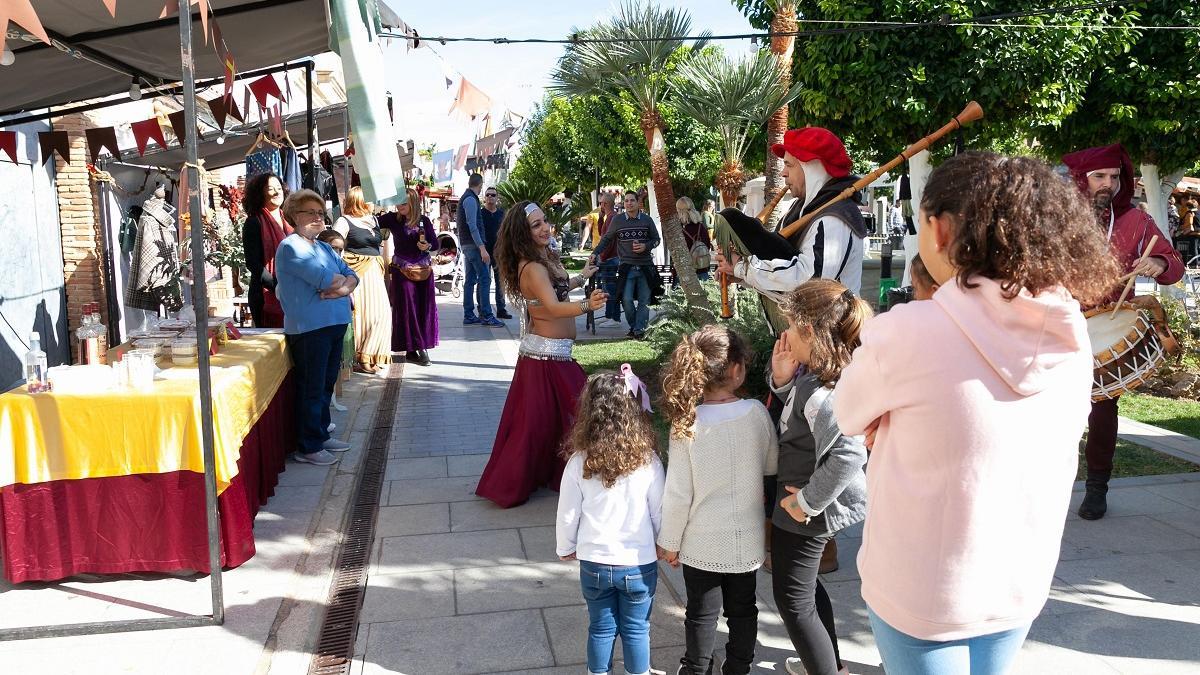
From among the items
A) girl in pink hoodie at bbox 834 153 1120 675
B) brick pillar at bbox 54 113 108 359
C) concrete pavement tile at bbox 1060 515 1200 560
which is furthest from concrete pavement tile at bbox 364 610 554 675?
brick pillar at bbox 54 113 108 359

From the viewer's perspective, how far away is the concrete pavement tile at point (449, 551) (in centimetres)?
436

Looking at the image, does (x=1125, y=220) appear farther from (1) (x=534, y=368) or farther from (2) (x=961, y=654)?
(2) (x=961, y=654)

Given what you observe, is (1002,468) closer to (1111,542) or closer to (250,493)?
(1111,542)

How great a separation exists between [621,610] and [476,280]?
10584mm

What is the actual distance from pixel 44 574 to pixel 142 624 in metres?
0.72

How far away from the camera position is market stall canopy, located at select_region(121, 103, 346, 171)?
34.3ft

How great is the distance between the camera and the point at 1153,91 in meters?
10.3

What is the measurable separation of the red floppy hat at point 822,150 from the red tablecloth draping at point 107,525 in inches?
118

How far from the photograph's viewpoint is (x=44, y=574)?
4.03m

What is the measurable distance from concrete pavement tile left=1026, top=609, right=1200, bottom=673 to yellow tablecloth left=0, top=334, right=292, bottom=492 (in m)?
3.42

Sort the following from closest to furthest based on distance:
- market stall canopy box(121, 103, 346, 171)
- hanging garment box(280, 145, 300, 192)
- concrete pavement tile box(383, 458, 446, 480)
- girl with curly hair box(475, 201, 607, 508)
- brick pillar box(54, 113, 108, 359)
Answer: girl with curly hair box(475, 201, 607, 508), concrete pavement tile box(383, 458, 446, 480), hanging garment box(280, 145, 300, 192), brick pillar box(54, 113, 108, 359), market stall canopy box(121, 103, 346, 171)

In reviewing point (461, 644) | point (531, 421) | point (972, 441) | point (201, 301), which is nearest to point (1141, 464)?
point (531, 421)

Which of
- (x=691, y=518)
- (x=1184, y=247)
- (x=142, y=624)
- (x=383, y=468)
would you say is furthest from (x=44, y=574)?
(x=1184, y=247)

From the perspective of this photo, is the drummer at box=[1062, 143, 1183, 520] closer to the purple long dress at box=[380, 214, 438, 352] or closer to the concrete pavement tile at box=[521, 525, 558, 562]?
the concrete pavement tile at box=[521, 525, 558, 562]
